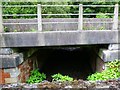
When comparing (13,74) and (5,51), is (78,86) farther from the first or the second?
(5,51)

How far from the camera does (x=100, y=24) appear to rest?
6.68 meters

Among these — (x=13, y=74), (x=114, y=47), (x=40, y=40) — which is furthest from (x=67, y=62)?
(x=13, y=74)

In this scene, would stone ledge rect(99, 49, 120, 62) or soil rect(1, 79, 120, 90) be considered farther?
stone ledge rect(99, 49, 120, 62)

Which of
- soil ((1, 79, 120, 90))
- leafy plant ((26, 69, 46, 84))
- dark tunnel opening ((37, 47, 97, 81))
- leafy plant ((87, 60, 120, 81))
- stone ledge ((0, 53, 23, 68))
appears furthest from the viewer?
dark tunnel opening ((37, 47, 97, 81))

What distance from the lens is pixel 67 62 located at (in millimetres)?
10375

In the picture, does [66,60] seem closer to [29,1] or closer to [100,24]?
[29,1]

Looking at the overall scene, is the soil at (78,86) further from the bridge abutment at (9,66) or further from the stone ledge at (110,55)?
the stone ledge at (110,55)

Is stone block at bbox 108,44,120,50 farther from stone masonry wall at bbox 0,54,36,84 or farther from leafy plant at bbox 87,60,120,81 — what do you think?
stone masonry wall at bbox 0,54,36,84

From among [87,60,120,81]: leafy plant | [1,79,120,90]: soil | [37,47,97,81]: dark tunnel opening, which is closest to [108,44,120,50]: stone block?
[87,60,120,81]: leafy plant

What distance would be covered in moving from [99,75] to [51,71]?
329 centimetres

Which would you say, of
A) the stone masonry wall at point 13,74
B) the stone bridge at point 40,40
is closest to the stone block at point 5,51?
the stone bridge at point 40,40

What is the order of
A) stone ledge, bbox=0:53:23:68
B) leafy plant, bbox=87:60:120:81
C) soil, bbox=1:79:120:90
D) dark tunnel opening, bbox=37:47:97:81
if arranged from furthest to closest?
dark tunnel opening, bbox=37:47:97:81, leafy plant, bbox=87:60:120:81, stone ledge, bbox=0:53:23:68, soil, bbox=1:79:120:90

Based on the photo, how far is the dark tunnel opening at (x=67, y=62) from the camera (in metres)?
8.86

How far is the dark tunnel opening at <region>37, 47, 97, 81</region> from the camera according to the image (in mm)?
8861
